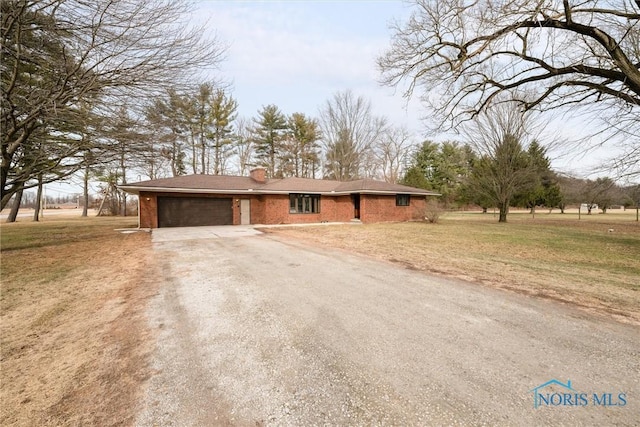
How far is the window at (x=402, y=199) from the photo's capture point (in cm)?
2148

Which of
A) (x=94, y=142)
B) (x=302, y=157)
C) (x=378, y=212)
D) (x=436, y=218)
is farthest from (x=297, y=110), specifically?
(x=94, y=142)

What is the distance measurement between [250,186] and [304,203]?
426cm

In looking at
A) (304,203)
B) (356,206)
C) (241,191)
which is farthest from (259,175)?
A: (356,206)

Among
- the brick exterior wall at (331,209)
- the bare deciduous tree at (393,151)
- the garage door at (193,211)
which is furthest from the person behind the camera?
the bare deciduous tree at (393,151)

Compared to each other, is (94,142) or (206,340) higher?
(94,142)

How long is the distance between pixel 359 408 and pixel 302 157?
30.8 m

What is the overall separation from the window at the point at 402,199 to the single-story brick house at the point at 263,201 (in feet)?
0.05

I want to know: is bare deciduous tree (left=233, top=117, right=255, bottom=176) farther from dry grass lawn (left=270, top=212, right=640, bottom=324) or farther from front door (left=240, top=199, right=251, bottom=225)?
dry grass lawn (left=270, top=212, right=640, bottom=324)

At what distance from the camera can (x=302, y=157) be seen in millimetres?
31516

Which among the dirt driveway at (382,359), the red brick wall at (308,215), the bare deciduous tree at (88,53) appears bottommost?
the dirt driveway at (382,359)

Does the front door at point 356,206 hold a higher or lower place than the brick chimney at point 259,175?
lower

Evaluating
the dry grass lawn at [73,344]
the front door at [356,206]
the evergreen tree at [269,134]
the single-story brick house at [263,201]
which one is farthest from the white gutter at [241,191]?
the evergreen tree at [269,134]

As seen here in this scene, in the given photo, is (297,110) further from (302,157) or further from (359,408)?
(359,408)

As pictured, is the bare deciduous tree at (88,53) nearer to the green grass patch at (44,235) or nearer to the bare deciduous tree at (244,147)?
the green grass patch at (44,235)
